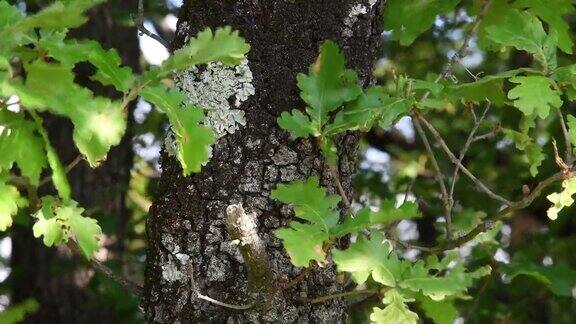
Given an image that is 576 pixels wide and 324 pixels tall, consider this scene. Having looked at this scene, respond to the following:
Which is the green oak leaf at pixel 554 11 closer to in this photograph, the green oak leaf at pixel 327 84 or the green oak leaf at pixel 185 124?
the green oak leaf at pixel 327 84

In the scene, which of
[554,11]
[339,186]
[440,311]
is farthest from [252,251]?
[554,11]

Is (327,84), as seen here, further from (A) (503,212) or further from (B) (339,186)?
(A) (503,212)

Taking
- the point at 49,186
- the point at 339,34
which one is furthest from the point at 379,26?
the point at 49,186

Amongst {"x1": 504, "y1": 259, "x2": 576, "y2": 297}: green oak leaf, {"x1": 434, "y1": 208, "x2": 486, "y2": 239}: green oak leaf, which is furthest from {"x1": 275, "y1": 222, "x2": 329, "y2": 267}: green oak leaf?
{"x1": 504, "y1": 259, "x2": 576, "y2": 297}: green oak leaf

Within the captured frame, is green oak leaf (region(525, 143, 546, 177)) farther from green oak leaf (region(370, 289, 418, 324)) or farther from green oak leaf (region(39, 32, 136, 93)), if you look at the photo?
green oak leaf (region(39, 32, 136, 93))

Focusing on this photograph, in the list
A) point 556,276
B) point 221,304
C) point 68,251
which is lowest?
point 221,304

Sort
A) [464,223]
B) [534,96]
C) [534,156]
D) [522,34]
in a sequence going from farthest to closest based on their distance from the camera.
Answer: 1. [464,223]
2. [534,156]
3. [522,34]
4. [534,96]

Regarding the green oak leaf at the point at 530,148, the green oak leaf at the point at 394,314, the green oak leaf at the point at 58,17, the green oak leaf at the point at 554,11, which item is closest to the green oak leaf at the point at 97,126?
the green oak leaf at the point at 58,17

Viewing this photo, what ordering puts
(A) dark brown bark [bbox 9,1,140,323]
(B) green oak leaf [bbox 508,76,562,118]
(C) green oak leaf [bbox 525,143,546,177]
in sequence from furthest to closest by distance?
(A) dark brown bark [bbox 9,1,140,323] → (C) green oak leaf [bbox 525,143,546,177] → (B) green oak leaf [bbox 508,76,562,118]
